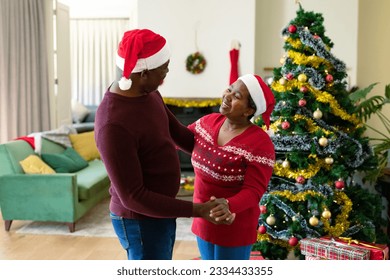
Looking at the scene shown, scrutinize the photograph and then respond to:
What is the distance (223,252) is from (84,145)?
439 cm

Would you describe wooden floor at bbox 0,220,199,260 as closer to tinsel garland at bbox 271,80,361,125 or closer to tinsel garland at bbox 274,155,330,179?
tinsel garland at bbox 274,155,330,179

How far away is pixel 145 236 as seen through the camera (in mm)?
1513

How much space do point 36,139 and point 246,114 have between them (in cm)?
374

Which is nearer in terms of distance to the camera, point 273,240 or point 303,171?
point 303,171

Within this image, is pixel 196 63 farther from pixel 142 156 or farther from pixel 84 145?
pixel 142 156

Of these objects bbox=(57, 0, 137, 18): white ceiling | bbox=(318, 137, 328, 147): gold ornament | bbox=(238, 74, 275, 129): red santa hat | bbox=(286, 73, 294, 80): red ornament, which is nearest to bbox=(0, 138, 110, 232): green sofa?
bbox=(286, 73, 294, 80): red ornament

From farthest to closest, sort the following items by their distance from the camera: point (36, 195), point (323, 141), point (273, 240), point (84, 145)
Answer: point (84, 145)
point (36, 195)
point (273, 240)
point (323, 141)

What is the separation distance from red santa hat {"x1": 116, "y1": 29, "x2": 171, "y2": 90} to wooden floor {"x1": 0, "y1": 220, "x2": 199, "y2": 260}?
2469 mm

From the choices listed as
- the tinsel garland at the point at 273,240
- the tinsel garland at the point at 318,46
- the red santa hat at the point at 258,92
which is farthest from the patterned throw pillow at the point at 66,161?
the red santa hat at the point at 258,92

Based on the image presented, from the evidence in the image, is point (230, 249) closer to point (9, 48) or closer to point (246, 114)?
point (246, 114)

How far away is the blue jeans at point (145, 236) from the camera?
1.51 meters

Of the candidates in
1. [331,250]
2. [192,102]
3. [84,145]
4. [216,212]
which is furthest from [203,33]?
[216,212]

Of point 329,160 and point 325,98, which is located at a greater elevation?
point 325,98
